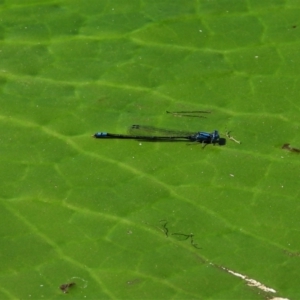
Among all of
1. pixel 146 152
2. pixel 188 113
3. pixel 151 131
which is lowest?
pixel 146 152

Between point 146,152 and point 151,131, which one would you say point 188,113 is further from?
point 146,152

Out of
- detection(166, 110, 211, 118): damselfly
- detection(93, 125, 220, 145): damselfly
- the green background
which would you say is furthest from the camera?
detection(166, 110, 211, 118): damselfly

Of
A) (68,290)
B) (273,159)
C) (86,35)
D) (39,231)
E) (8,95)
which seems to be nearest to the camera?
(68,290)

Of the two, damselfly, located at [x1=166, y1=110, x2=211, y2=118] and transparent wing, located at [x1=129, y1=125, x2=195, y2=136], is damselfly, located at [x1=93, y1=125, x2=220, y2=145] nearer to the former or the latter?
transparent wing, located at [x1=129, y1=125, x2=195, y2=136]

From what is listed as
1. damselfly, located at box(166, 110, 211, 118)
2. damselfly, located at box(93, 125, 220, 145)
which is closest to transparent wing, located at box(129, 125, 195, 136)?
damselfly, located at box(93, 125, 220, 145)

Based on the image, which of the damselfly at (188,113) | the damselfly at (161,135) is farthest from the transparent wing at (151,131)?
the damselfly at (188,113)

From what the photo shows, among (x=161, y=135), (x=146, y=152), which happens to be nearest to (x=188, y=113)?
(x=161, y=135)

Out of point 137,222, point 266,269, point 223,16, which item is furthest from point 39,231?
point 223,16

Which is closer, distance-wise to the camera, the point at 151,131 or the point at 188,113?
the point at 151,131

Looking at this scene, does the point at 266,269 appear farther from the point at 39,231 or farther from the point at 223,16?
the point at 223,16
